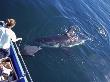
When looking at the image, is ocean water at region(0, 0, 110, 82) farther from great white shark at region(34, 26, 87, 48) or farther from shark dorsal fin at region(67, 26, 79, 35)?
shark dorsal fin at region(67, 26, 79, 35)

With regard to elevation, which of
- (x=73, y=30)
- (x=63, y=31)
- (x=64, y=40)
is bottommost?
(x=64, y=40)

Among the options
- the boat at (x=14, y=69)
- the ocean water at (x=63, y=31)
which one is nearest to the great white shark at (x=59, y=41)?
the ocean water at (x=63, y=31)

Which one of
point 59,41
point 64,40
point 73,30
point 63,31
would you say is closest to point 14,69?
point 59,41

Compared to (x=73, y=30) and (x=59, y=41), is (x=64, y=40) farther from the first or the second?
(x=73, y=30)

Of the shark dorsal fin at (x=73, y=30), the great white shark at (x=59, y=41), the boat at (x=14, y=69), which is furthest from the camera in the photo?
the shark dorsal fin at (x=73, y=30)

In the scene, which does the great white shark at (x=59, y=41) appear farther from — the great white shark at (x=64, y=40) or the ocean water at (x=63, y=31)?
the ocean water at (x=63, y=31)

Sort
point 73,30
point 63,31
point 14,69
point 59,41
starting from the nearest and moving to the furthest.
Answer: point 14,69 < point 59,41 < point 63,31 < point 73,30
